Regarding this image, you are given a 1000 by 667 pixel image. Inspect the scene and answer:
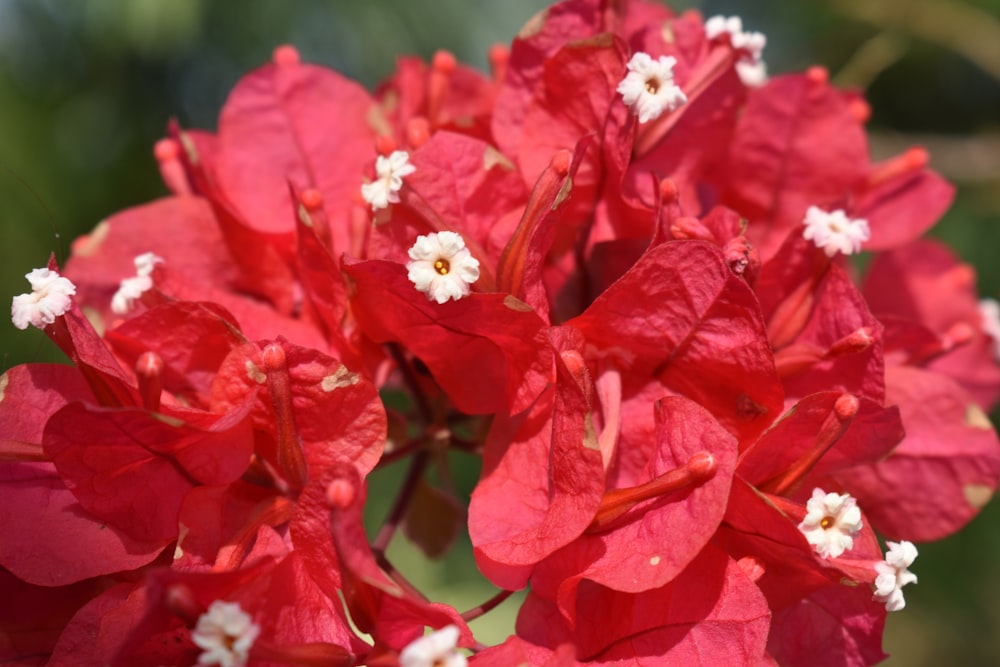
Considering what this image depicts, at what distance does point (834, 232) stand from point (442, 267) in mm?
393

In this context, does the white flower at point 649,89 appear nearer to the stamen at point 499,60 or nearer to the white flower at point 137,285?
the stamen at point 499,60

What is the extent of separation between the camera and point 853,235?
3.10 ft

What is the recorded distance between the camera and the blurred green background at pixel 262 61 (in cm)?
178

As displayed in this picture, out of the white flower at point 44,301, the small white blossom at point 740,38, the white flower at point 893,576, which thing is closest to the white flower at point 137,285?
the white flower at point 44,301

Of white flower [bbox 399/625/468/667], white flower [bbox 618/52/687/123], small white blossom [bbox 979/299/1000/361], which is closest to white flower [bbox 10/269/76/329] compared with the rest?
white flower [bbox 399/625/468/667]

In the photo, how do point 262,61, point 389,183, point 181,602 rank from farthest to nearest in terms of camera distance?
point 262,61, point 389,183, point 181,602

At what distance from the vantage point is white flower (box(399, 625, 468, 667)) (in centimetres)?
66

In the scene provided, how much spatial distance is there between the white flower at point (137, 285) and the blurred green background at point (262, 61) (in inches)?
29.9

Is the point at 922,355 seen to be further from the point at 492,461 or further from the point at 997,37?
the point at 997,37

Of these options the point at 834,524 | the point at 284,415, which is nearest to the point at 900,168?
the point at 834,524

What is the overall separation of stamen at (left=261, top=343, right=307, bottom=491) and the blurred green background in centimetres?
80

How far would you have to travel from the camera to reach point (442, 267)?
0.82 m

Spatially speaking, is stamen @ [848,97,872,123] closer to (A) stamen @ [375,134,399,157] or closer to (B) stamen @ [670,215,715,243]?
(B) stamen @ [670,215,715,243]

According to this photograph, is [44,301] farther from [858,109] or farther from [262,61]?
[262,61]
